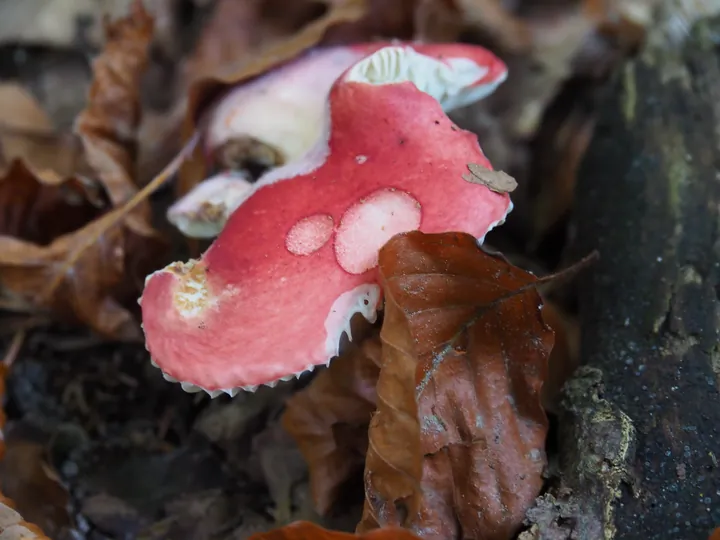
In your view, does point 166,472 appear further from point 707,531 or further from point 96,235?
point 707,531

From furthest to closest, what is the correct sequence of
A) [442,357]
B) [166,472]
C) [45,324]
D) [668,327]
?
[45,324] → [166,472] → [668,327] → [442,357]

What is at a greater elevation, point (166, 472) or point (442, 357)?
point (442, 357)

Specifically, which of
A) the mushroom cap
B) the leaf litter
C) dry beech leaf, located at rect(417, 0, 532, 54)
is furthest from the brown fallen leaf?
dry beech leaf, located at rect(417, 0, 532, 54)

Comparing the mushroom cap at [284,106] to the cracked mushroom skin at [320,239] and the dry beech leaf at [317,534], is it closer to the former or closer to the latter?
the cracked mushroom skin at [320,239]

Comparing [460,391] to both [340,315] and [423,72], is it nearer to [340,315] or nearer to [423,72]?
[340,315]

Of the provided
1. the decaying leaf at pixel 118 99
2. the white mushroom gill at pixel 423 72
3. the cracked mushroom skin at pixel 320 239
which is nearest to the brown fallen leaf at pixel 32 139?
the decaying leaf at pixel 118 99

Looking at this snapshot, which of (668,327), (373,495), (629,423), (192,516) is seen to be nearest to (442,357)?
(373,495)
